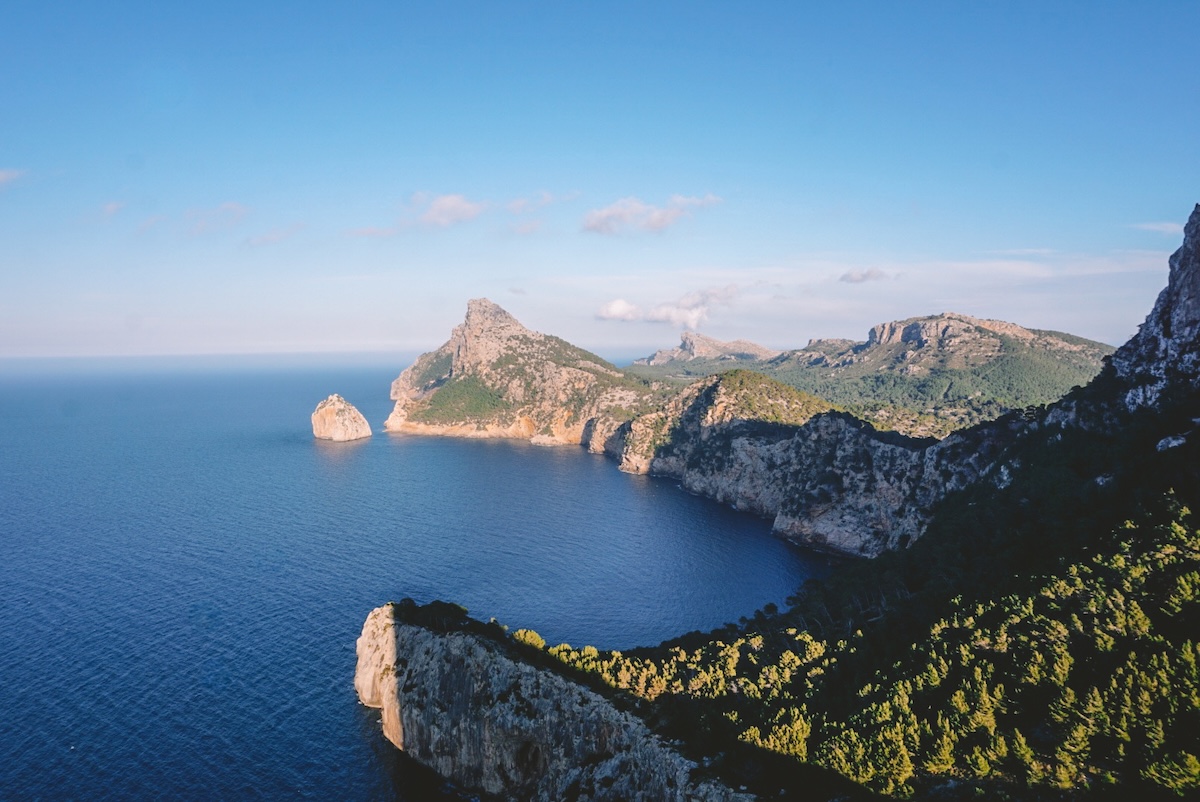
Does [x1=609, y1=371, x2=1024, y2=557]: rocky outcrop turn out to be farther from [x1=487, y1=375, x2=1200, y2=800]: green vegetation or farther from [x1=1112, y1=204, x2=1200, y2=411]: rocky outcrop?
[x1=487, y1=375, x2=1200, y2=800]: green vegetation

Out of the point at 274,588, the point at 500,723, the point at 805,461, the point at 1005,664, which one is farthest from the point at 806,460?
the point at 274,588

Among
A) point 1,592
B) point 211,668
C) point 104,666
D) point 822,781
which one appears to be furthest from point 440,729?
point 1,592

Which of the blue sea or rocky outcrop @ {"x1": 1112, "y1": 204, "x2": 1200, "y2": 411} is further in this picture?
rocky outcrop @ {"x1": 1112, "y1": 204, "x2": 1200, "y2": 411}

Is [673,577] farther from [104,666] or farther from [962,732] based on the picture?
[104,666]

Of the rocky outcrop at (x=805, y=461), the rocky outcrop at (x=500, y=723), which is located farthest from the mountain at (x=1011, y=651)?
the rocky outcrop at (x=805, y=461)

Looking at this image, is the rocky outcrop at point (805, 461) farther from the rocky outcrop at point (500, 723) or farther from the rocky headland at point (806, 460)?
the rocky outcrop at point (500, 723)

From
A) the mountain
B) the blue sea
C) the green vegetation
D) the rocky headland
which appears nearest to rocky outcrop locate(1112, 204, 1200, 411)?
the mountain
